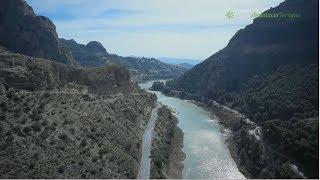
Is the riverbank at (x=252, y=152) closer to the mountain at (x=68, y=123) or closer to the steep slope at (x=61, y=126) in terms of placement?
the mountain at (x=68, y=123)

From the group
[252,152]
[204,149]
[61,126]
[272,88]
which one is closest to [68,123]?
[61,126]

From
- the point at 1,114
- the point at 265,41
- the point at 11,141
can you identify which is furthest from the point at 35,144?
the point at 265,41

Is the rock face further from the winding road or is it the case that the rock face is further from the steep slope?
the winding road

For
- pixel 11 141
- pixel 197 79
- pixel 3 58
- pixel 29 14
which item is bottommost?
pixel 197 79

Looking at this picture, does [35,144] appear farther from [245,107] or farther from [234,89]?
[234,89]

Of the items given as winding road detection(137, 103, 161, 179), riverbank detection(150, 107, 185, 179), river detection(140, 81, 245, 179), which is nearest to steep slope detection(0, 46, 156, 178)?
winding road detection(137, 103, 161, 179)
